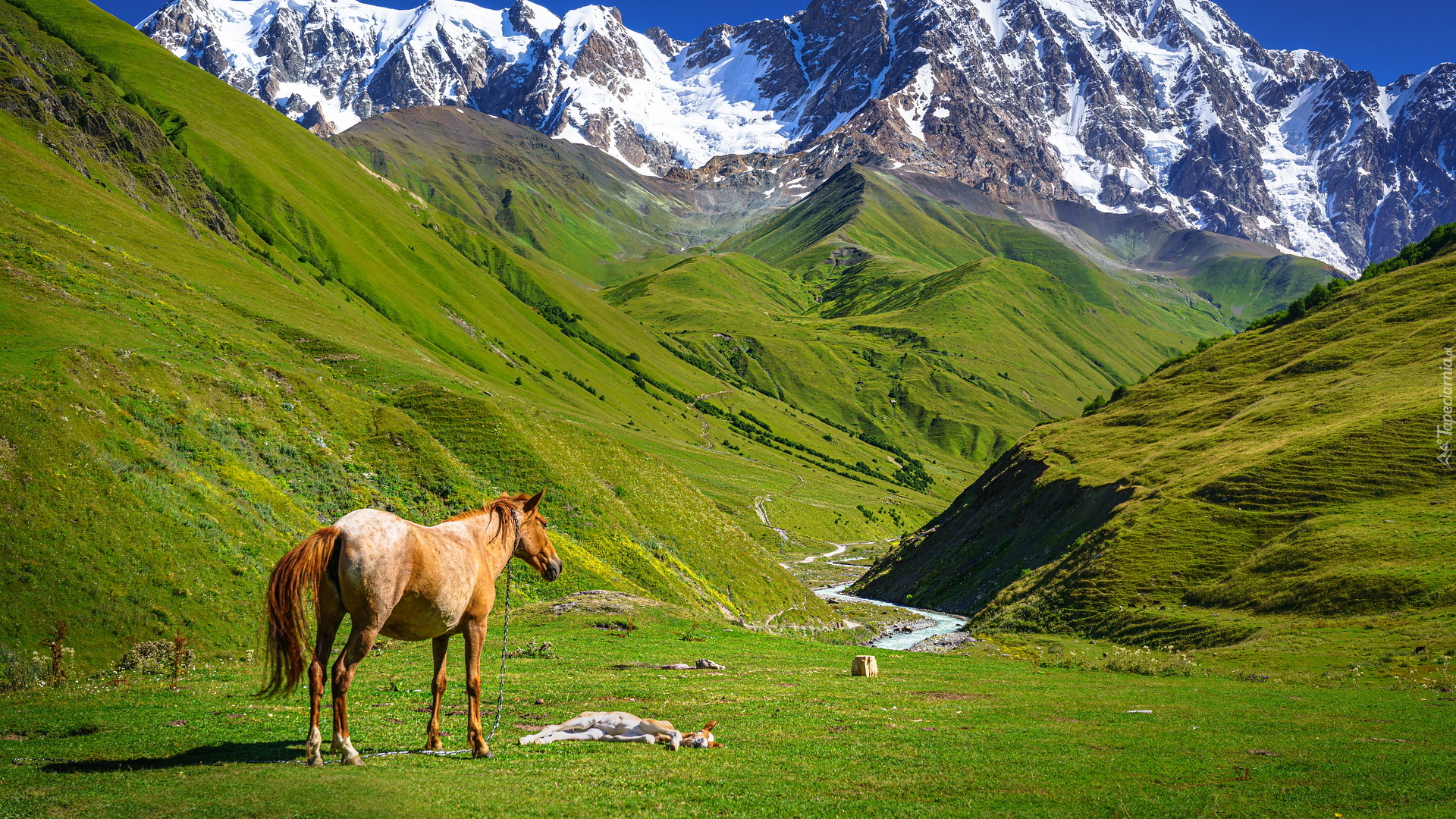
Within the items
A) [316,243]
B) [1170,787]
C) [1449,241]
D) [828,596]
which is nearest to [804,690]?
[1170,787]

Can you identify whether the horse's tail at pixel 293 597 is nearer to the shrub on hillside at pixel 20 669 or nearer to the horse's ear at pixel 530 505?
the horse's ear at pixel 530 505

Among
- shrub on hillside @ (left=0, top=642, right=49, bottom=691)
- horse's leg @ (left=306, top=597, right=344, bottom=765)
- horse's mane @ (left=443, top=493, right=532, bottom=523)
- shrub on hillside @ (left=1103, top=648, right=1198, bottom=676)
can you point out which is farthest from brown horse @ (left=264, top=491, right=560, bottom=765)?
shrub on hillside @ (left=1103, top=648, right=1198, bottom=676)

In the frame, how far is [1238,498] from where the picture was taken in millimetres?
73812

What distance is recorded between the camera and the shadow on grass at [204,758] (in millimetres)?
14945

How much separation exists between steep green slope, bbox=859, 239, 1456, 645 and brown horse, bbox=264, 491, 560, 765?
56.0 m

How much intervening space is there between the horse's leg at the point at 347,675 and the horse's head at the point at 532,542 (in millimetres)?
4124

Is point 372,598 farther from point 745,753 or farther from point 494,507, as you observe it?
point 745,753

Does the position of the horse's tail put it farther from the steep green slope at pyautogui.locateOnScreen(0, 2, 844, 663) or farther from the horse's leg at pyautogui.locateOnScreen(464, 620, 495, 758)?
the steep green slope at pyautogui.locateOnScreen(0, 2, 844, 663)

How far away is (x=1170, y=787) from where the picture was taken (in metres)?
18.4

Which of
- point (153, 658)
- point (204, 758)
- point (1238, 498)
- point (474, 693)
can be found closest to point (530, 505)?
point (474, 693)

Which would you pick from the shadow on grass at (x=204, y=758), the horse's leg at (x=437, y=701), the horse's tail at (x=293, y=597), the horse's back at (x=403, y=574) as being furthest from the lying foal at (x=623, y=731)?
the horse's tail at (x=293, y=597)

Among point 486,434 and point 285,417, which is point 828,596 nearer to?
point 486,434

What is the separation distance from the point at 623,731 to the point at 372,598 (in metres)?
7.14

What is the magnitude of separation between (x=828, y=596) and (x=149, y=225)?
91.8m
